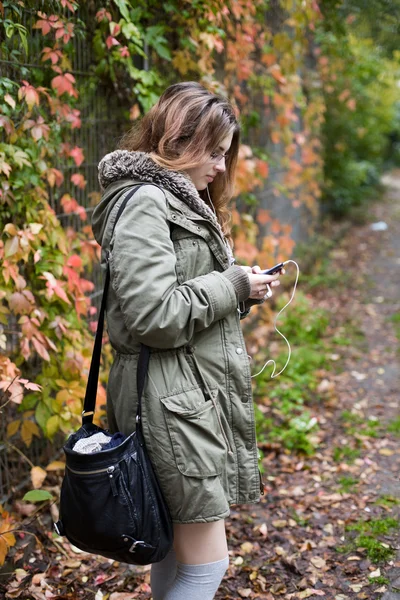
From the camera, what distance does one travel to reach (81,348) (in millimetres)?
3164

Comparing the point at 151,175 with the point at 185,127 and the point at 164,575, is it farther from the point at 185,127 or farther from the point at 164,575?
the point at 164,575

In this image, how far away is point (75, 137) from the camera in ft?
11.3

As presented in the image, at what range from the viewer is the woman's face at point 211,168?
2.05 metres

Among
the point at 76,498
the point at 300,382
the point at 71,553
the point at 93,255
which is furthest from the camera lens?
the point at 300,382

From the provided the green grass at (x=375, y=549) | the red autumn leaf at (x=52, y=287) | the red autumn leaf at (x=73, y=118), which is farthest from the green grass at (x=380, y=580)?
the red autumn leaf at (x=73, y=118)

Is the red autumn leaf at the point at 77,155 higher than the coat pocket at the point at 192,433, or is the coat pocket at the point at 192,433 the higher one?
the red autumn leaf at the point at 77,155

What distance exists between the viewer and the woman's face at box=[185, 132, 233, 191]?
2.05 meters

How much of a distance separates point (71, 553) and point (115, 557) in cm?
128

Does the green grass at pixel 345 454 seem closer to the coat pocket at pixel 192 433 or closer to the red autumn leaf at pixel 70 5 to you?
the coat pocket at pixel 192 433

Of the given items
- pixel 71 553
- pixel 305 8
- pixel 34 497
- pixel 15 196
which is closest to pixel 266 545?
pixel 71 553

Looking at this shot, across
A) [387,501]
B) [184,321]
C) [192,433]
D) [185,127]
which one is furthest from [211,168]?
[387,501]

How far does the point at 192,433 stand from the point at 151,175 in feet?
2.49

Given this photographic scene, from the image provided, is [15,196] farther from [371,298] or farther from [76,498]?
[371,298]

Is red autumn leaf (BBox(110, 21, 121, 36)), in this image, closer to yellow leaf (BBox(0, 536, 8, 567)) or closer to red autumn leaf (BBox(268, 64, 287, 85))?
yellow leaf (BBox(0, 536, 8, 567))
